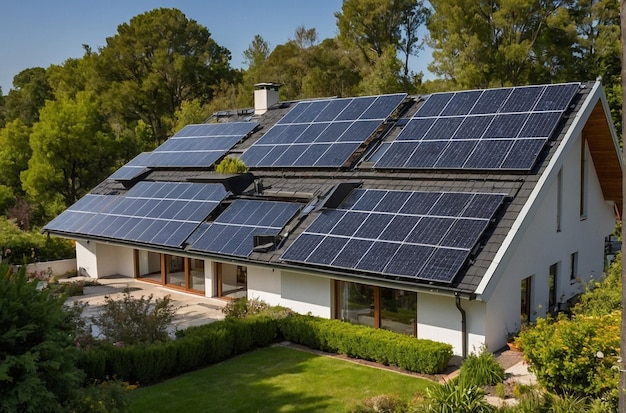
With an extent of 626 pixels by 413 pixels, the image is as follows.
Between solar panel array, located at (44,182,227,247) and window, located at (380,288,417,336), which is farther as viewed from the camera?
solar panel array, located at (44,182,227,247)

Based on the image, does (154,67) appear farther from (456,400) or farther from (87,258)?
(456,400)

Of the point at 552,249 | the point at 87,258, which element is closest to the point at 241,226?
the point at 552,249

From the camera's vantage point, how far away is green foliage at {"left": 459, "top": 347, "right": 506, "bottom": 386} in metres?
13.6

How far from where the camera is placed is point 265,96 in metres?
31.1

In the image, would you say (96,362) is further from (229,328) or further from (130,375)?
(229,328)

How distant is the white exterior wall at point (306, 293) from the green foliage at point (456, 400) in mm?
6900

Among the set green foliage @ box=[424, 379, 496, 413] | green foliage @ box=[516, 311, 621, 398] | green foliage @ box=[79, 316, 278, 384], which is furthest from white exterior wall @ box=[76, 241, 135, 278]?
green foliage @ box=[516, 311, 621, 398]

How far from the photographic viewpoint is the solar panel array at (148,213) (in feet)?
76.1

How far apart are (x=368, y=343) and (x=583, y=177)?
11.5 m

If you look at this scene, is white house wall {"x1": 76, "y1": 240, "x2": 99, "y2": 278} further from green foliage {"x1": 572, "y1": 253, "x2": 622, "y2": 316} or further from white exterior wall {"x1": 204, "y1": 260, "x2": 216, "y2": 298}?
green foliage {"x1": 572, "y1": 253, "x2": 622, "y2": 316}

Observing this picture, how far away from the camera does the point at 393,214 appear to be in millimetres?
18062

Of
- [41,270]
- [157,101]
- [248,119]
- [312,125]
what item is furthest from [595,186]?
[157,101]

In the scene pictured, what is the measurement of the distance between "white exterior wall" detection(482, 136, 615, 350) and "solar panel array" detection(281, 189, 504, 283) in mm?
1358

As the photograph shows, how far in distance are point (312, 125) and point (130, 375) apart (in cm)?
1470
